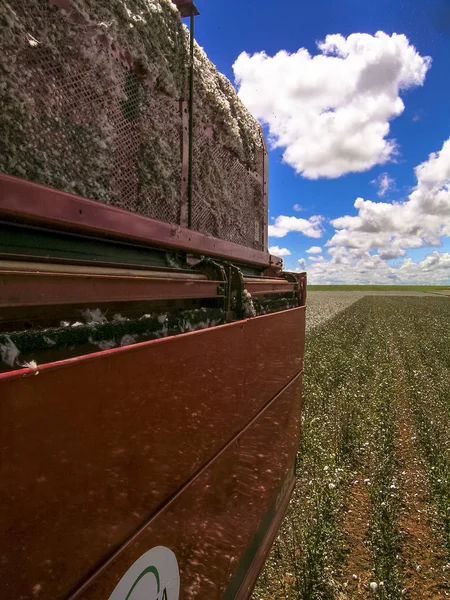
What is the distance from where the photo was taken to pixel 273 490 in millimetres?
3154

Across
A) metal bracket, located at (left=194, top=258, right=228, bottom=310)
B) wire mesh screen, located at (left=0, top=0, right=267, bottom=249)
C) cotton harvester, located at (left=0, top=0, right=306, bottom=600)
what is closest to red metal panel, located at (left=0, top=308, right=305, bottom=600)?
cotton harvester, located at (left=0, top=0, right=306, bottom=600)

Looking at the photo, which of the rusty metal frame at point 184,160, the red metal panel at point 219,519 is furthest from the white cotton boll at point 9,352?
the rusty metal frame at point 184,160

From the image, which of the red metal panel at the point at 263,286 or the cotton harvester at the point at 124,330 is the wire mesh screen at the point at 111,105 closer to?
the cotton harvester at the point at 124,330

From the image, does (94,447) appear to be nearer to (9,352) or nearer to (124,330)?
(9,352)

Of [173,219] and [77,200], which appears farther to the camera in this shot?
[173,219]

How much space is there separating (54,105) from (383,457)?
5265 millimetres

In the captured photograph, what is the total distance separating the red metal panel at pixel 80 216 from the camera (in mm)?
1080

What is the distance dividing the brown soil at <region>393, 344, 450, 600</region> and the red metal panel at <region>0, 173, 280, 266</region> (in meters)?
3.16

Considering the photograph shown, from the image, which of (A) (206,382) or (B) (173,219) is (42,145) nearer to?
(B) (173,219)

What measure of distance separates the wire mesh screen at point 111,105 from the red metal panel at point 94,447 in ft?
3.13

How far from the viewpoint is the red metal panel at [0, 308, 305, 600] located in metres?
0.86

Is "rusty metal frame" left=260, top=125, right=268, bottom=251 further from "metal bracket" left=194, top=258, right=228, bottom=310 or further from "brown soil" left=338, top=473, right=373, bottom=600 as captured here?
"brown soil" left=338, top=473, right=373, bottom=600

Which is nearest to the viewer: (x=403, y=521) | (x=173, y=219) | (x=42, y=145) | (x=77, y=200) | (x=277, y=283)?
(x=77, y=200)

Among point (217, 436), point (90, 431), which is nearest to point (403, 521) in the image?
point (217, 436)
